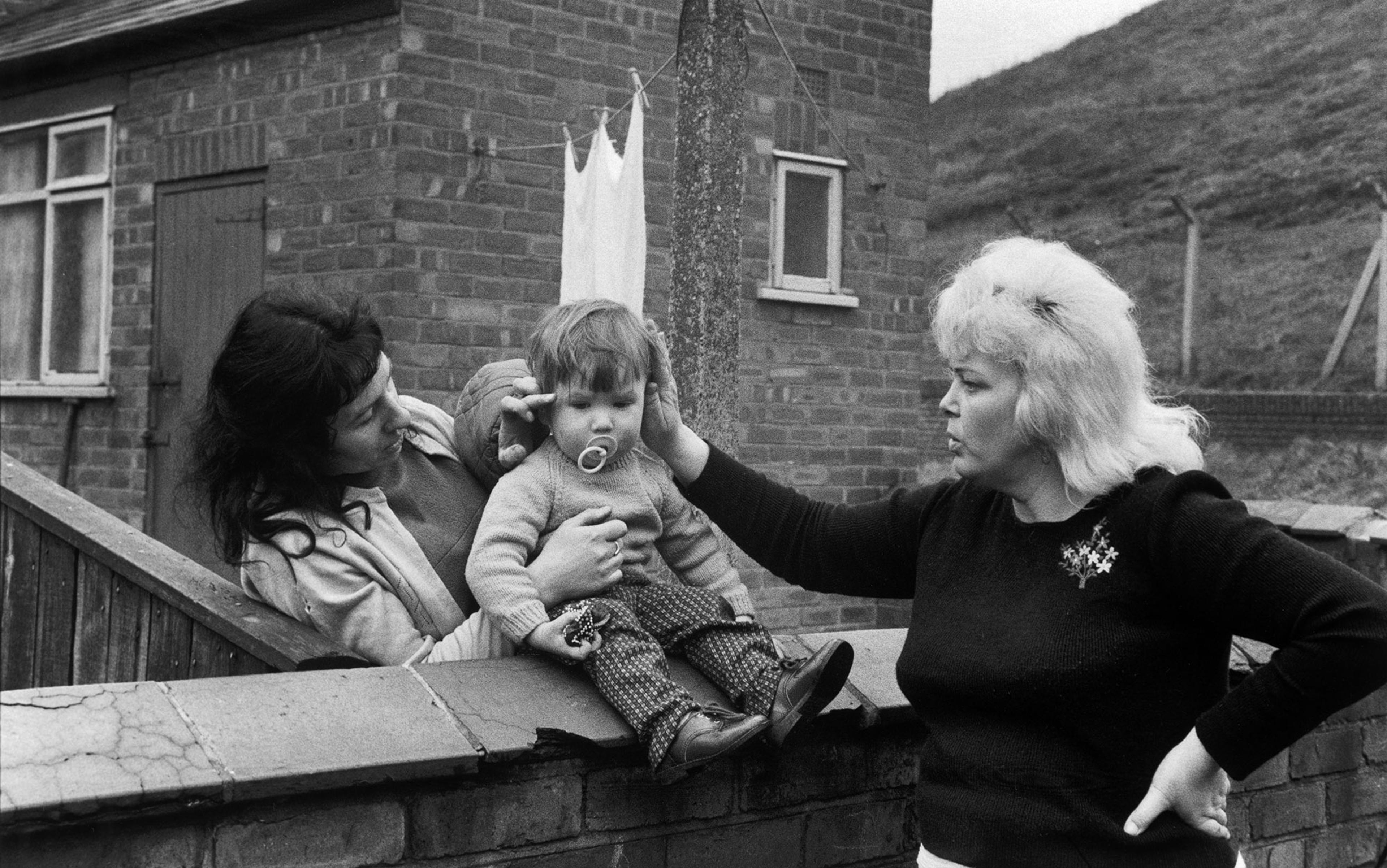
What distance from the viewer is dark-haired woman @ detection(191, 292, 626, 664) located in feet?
9.37

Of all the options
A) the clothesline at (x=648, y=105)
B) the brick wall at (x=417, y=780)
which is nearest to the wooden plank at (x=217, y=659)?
the brick wall at (x=417, y=780)

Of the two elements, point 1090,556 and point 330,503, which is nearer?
point 1090,556

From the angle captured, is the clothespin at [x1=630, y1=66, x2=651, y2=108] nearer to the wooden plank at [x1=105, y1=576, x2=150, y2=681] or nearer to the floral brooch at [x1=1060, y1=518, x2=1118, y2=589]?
the wooden plank at [x1=105, y1=576, x2=150, y2=681]

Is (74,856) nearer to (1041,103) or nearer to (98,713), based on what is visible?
(98,713)

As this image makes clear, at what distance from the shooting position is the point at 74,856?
2.17m

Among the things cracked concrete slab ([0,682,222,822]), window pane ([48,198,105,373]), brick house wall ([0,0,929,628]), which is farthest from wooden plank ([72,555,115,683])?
window pane ([48,198,105,373])

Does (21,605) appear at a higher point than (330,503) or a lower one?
lower

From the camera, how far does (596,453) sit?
292 cm

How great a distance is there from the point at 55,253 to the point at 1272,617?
9499mm

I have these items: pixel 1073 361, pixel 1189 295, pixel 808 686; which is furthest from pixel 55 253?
pixel 1189 295

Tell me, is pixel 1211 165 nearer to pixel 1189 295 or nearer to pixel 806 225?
pixel 1189 295

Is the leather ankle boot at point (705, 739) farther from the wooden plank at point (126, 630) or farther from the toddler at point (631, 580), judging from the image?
the wooden plank at point (126, 630)

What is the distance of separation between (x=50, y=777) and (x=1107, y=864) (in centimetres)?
159

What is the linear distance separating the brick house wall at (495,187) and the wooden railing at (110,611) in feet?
11.7
